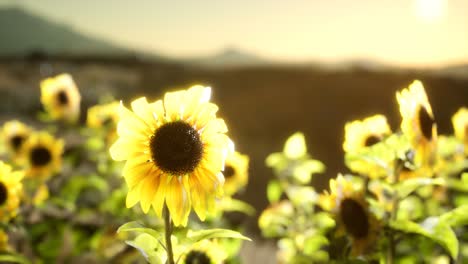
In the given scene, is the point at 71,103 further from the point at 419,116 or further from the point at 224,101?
the point at 224,101

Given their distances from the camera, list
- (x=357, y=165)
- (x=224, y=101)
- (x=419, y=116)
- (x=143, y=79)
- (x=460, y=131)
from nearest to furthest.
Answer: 1. (x=419, y=116)
2. (x=357, y=165)
3. (x=460, y=131)
4. (x=224, y=101)
5. (x=143, y=79)

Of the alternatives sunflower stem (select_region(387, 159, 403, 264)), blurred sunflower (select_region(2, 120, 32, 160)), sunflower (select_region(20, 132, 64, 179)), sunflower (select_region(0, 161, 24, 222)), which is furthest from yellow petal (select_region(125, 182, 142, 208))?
blurred sunflower (select_region(2, 120, 32, 160))

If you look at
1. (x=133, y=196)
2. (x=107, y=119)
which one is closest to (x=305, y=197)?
(x=133, y=196)

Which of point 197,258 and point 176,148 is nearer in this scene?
point 176,148

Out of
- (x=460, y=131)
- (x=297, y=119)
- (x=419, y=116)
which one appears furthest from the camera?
(x=297, y=119)

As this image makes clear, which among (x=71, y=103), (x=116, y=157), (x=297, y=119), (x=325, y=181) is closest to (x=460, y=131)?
(x=116, y=157)

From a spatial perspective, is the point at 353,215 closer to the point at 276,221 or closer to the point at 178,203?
the point at 178,203

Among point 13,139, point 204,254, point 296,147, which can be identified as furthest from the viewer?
point 13,139
